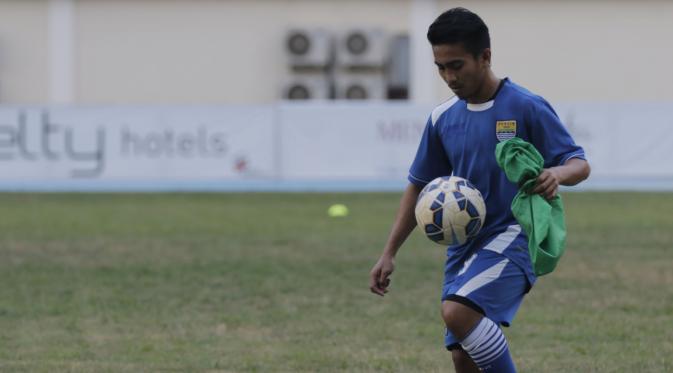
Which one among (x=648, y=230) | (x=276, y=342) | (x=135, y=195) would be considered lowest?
(x=135, y=195)

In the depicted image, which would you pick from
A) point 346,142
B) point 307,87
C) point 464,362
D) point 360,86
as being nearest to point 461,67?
point 464,362

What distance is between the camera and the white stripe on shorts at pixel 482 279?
14.7 ft

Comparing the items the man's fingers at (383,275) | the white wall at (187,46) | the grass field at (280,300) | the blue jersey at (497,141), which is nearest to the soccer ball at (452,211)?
the blue jersey at (497,141)

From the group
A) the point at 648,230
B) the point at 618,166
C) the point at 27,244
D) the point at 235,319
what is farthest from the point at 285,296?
the point at 618,166

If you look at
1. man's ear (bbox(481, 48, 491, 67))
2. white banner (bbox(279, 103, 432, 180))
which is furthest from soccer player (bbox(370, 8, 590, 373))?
white banner (bbox(279, 103, 432, 180))

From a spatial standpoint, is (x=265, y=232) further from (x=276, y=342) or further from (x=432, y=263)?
(x=276, y=342)

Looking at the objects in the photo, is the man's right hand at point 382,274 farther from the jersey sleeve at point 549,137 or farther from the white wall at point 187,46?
the white wall at point 187,46

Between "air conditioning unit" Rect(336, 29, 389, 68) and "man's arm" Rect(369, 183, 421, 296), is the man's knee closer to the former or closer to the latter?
"man's arm" Rect(369, 183, 421, 296)

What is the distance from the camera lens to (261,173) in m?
19.7

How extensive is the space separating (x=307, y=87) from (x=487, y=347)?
24.8 m

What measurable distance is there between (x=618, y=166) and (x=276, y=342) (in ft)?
44.8

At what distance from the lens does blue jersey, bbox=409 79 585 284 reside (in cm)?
454

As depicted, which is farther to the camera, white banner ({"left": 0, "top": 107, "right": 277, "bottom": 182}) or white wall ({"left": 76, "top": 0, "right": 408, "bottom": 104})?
white wall ({"left": 76, "top": 0, "right": 408, "bottom": 104})

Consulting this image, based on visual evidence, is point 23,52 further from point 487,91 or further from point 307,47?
point 487,91
